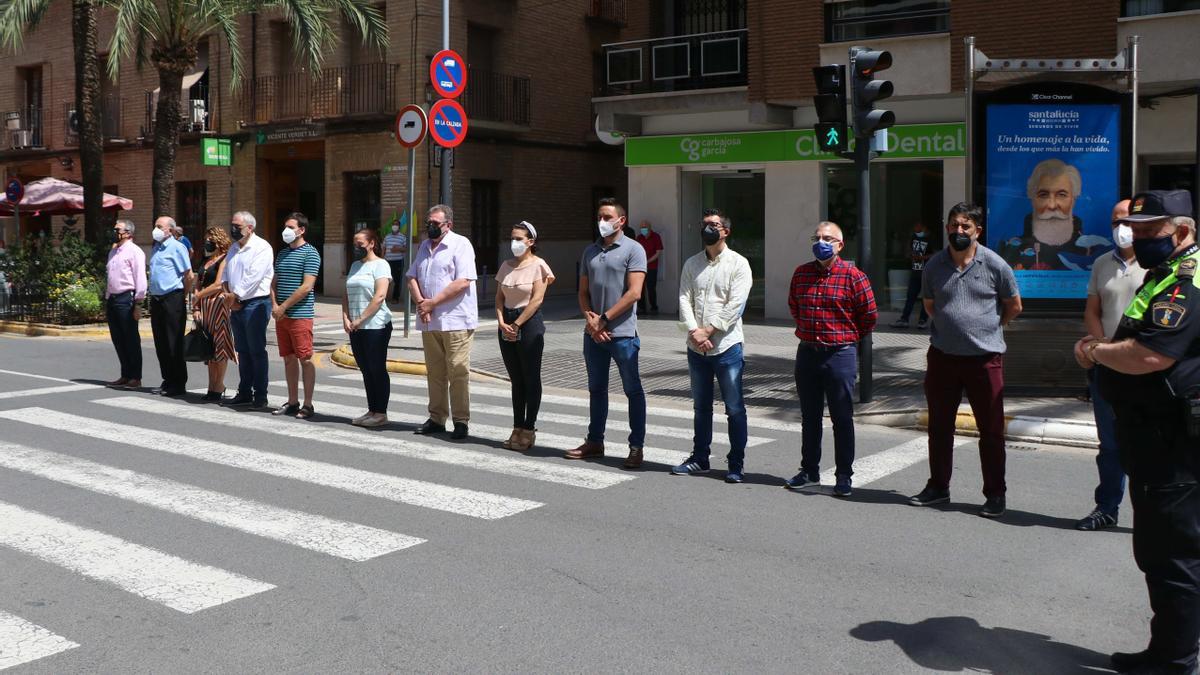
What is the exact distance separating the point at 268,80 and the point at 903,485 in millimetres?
23820

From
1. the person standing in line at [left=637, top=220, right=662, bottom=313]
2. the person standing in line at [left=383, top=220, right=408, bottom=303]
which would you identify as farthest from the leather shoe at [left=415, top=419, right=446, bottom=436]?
the person standing in line at [left=383, top=220, right=408, bottom=303]

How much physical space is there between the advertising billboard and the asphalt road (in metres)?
2.74

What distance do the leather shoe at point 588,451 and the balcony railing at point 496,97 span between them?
18.7 m

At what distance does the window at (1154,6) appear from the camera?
614 inches

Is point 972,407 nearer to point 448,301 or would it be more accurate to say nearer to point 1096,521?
point 1096,521

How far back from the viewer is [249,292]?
11.0 meters

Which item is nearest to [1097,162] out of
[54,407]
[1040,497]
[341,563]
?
[1040,497]

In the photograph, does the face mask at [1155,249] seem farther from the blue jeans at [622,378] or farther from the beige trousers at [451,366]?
the beige trousers at [451,366]

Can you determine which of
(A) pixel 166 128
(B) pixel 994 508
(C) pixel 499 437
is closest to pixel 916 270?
(C) pixel 499 437

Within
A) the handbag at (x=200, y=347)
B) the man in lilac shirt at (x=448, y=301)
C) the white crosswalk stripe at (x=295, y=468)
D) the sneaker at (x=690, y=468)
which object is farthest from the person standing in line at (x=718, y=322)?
the handbag at (x=200, y=347)

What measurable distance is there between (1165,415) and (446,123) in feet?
40.7

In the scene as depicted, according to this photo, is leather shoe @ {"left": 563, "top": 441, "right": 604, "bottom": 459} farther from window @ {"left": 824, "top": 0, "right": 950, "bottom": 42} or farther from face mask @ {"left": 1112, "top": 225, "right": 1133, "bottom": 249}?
window @ {"left": 824, "top": 0, "right": 950, "bottom": 42}

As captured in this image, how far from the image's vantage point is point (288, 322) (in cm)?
1062

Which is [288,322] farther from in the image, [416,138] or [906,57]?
[906,57]
